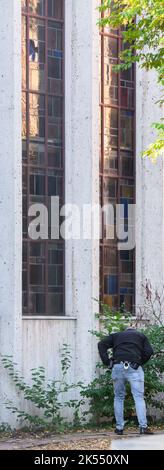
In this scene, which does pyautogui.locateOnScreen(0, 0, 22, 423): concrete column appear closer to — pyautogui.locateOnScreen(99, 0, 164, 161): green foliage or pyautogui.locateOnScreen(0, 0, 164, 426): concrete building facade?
pyautogui.locateOnScreen(0, 0, 164, 426): concrete building facade

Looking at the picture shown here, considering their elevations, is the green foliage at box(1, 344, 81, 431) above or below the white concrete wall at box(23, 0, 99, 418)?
below

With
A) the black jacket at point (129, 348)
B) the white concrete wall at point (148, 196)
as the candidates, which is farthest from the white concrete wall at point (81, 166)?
the black jacket at point (129, 348)

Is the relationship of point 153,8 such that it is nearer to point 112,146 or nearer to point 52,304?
point 112,146

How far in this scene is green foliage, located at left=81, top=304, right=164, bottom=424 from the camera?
1914 cm

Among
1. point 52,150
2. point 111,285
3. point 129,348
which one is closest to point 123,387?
point 129,348

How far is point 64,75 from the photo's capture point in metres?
19.9

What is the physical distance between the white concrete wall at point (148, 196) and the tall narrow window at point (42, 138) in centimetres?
154

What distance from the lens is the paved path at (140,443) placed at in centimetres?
1497

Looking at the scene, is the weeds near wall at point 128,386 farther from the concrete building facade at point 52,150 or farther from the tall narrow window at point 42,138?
the tall narrow window at point 42,138

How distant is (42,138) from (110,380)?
3973 mm

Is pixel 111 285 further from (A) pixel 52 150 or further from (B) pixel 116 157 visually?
(A) pixel 52 150

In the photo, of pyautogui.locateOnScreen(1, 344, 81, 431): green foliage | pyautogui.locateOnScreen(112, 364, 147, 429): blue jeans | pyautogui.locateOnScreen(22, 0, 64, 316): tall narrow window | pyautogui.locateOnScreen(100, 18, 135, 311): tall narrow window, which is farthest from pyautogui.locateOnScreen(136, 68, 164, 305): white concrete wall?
pyautogui.locateOnScreen(112, 364, 147, 429): blue jeans

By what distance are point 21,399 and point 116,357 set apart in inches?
73.3

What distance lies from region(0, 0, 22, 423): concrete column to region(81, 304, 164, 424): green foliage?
148cm
